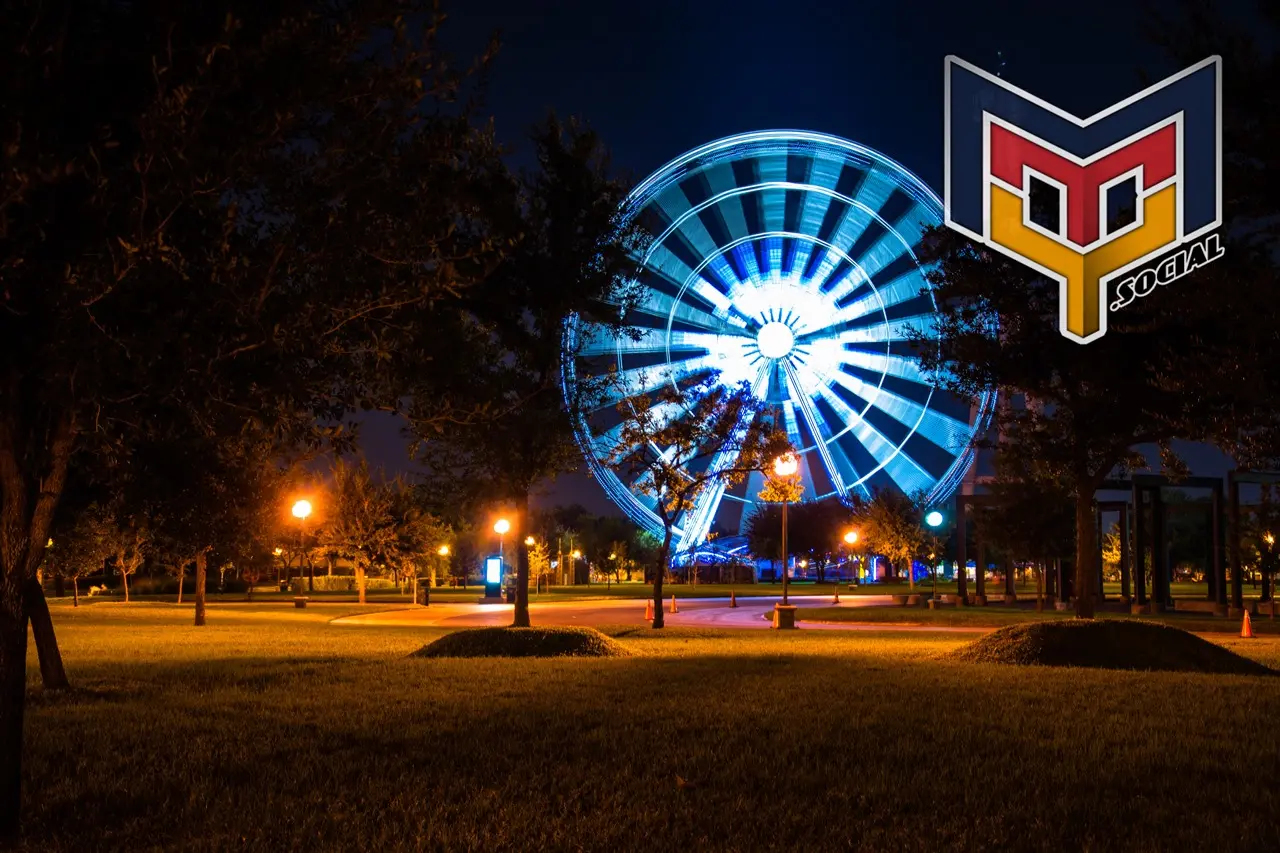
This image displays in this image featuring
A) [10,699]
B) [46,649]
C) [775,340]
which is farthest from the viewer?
[775,340]

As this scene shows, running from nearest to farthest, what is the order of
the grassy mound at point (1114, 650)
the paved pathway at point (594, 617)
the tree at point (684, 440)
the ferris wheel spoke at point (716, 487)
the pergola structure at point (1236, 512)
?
the grassy mound at point (1114, 650) < the tree at point (684, 440) < the ferris wheel spoke at point (716, 487) < the paved pathway at point (594, 617) < the pergola structure at point (1236, 512)

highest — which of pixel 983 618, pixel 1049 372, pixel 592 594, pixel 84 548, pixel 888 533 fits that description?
pixel 1049 372

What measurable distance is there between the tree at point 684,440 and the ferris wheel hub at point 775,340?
11497 mm

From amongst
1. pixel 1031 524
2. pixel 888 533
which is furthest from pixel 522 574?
pixel 888 533

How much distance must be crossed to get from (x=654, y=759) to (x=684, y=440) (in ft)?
59.8

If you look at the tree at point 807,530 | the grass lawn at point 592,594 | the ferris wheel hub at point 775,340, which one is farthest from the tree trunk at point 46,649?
the tree at point 807,530

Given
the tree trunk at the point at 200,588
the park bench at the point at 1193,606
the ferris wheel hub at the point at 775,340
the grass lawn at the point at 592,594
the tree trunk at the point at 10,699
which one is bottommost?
the grass lawn at the point at 592,594

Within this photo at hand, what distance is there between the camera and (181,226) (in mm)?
6547

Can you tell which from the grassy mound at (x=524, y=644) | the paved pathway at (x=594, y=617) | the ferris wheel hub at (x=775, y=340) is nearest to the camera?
the grassy mound at (x=524, y=644)

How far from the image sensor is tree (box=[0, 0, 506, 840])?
227 inches

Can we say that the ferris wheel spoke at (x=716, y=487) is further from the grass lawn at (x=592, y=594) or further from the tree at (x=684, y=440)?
the grass lawn at (x=592, y=594)

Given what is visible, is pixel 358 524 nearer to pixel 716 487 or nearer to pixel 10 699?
pixel 716 487

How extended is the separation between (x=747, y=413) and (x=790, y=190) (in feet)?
45.7

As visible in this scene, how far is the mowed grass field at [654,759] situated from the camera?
5.89 metres
